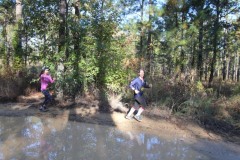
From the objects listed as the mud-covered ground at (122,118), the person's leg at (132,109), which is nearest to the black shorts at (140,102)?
the person's leg at (132,109)

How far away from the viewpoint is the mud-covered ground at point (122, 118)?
8133 millimetres

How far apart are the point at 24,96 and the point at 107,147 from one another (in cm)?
694

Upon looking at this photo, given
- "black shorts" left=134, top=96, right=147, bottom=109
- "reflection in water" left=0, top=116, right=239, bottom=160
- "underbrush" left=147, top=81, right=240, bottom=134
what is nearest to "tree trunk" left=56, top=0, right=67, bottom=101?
"reflection in water" left=0, top=116, right=239, bottom=160

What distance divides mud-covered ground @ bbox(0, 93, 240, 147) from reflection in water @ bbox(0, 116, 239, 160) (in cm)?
65

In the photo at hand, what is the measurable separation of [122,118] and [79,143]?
302 cm

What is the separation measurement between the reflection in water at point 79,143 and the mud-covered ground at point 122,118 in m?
0.65

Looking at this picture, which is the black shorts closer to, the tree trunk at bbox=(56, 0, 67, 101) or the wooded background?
the wooded background

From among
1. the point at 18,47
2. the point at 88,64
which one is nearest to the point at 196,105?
the point at 88,64

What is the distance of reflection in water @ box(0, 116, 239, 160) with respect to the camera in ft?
19.2

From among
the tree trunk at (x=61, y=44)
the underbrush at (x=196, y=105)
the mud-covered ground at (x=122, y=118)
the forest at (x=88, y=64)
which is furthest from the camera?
the tree trunk at (x=61, y=44)

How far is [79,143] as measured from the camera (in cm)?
674

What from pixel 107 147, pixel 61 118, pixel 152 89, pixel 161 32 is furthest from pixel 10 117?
pixel 161 32

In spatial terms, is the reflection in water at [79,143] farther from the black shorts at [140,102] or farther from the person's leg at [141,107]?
the black shorts at [140,102]

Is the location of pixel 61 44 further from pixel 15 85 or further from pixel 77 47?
pixel 15 85
